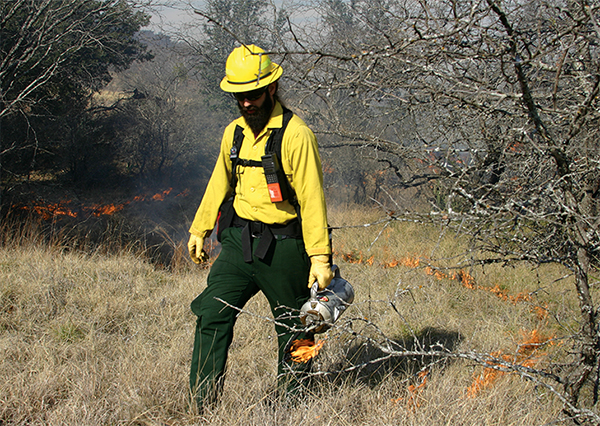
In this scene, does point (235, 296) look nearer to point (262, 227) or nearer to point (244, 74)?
point (262, 227)

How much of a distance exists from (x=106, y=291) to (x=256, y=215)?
2.45m

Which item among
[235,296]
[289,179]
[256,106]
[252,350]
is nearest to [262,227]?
[289,179]

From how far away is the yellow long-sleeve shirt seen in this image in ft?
7.95

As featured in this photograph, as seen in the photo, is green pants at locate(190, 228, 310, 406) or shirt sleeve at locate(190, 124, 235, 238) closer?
green pants at locate(190, 228, 310, 406)

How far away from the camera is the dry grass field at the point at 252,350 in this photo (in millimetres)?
2355

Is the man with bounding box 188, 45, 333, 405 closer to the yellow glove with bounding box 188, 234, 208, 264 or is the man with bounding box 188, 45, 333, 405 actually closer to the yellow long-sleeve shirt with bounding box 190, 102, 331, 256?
the yellow long-sleeve shirt with bounding box 190, 102, 331, 256

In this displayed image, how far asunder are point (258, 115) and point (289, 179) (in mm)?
386

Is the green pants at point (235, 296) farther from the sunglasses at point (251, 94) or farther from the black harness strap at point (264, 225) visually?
the sunglasses at point (251, 94)

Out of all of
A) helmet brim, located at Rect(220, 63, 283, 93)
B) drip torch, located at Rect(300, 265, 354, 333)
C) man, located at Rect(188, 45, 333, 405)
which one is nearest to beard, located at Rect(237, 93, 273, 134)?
man, located at Rect(188, 45, 333, 405)

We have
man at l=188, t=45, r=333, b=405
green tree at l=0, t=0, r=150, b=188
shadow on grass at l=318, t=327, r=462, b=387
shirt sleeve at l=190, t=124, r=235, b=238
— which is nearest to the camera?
man at l=188, t=45, r=333, b=405

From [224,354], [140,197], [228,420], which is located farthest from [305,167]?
[140,197]

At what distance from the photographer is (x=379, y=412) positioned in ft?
7.93

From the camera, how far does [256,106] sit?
2479 millimetres

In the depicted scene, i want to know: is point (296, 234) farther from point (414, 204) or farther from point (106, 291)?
point (414, 204)
